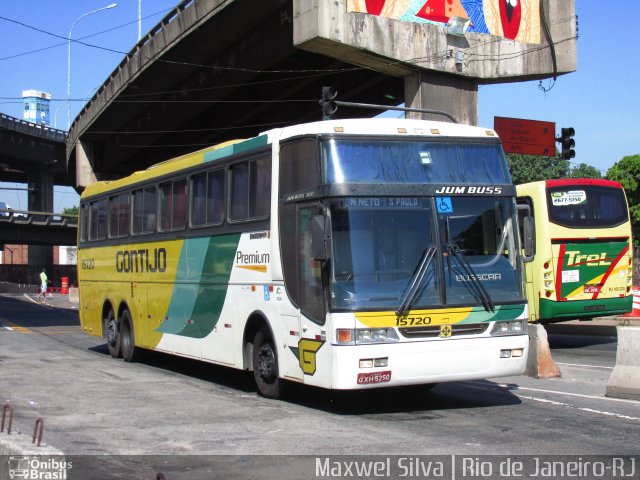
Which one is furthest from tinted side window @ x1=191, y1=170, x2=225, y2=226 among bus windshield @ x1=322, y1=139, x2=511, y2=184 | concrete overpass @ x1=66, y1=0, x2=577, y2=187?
concrete overpass @ x1=66, y1=0, x2=577, y2=187

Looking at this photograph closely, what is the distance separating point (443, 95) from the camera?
26.9m

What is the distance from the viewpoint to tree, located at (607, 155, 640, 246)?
63812 millimetres

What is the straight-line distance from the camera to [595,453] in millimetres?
7828

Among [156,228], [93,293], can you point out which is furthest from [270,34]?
[156,228]

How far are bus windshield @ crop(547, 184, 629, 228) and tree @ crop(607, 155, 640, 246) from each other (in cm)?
A: 4544

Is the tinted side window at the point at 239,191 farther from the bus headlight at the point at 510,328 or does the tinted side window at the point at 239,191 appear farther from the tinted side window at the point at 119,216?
the tinted side window at the point at 119,216

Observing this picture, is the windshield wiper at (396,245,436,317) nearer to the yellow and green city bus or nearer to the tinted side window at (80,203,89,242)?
the yellow and green city bus

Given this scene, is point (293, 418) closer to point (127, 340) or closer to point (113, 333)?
point (127, 340)

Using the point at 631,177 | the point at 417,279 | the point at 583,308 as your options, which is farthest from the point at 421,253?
the point at 631,177

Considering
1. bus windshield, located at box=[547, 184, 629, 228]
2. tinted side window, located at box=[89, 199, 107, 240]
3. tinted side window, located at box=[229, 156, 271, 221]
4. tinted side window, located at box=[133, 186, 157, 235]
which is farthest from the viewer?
bus windshield, located at box=[547, 184, 629, 228]

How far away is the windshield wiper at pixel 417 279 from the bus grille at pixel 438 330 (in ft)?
0.82

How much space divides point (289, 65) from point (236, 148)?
1933 cm

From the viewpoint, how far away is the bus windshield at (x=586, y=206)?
19.9 meters

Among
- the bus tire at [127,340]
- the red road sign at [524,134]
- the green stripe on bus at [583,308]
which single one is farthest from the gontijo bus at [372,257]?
the red road sign at [524,134]
